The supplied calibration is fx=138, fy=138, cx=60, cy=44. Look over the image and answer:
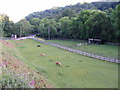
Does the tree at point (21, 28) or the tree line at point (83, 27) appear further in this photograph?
the tree at point (21, 28)

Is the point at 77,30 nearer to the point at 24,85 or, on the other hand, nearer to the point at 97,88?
the point at 97,88

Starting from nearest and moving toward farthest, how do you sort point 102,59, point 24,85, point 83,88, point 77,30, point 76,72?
point 24,85, point 83,88, point 76,72, point 102,59, point 77,30

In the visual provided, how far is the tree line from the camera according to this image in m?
40.9

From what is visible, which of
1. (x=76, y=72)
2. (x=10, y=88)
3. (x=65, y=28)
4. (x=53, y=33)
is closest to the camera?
(x=10, y=88)

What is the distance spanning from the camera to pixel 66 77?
15328mm

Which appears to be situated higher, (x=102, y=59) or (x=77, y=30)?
(x=77, y=30)

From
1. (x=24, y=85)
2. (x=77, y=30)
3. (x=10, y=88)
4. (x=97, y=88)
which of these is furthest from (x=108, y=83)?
(x=77, y=30)

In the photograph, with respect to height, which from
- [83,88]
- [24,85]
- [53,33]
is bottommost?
[83,88]

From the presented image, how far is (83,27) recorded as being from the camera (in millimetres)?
51625

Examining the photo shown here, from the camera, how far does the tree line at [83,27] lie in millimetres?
40862

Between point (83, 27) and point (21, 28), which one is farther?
point (21, 28)

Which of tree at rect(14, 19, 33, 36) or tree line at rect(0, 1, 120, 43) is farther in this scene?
tree at rect(14, 19, 33, 36)

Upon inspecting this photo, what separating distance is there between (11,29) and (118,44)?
5615 cm

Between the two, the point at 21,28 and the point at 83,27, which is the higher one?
the point at 21,28
